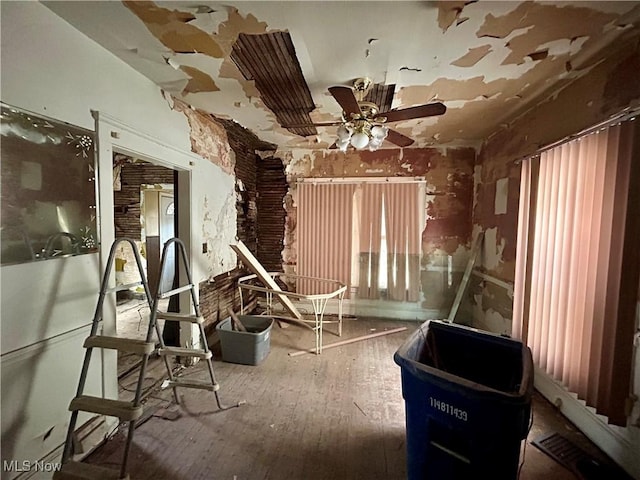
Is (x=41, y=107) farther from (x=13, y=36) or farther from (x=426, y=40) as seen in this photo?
(x=426, y=40)

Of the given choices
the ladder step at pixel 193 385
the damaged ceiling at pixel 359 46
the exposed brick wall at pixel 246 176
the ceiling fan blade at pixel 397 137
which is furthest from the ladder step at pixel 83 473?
the exposed brick wall at pixel 246 176

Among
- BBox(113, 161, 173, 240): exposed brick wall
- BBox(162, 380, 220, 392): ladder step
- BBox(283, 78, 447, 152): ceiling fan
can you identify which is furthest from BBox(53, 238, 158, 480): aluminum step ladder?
BBox(113, 161, 173, 240): exposed brick wall

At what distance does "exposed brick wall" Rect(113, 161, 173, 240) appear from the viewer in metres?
4.91

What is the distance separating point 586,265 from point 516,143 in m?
1.60

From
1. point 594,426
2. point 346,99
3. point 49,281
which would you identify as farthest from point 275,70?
point 594,426

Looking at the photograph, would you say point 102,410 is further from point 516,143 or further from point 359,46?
point 516,143

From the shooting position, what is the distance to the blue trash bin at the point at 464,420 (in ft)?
3.95

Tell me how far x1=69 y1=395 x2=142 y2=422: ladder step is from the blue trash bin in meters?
1.33

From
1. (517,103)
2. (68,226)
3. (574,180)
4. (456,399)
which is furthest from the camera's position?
(517,103)

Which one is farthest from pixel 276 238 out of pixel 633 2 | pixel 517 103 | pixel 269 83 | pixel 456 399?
pixel 633 2

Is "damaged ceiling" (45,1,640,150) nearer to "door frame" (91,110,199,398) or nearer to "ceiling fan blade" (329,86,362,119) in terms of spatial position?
"ceiling fan blade" (329,86,362,119)

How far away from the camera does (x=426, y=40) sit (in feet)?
5.59

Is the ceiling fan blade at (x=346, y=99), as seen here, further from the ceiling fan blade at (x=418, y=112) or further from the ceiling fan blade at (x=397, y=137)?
the ceiling fan blade at (x=397, y=137)

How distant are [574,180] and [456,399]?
1752 millimetres
